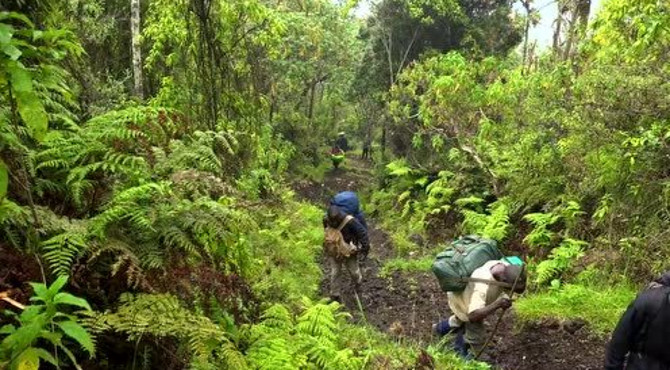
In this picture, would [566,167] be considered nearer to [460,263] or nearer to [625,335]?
[460,263]

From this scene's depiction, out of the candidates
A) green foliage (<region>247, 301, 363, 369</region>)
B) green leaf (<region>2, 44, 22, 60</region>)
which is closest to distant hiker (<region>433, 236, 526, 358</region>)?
green foliage (<region>247, 301, 363, 369</region>)

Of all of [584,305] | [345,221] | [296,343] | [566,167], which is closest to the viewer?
[296,343]

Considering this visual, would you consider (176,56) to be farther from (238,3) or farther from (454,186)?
(454,186)

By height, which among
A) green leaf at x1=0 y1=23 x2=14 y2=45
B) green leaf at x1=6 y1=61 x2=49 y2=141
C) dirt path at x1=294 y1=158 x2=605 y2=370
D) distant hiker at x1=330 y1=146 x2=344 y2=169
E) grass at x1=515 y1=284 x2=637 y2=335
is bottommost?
distant hiker at x1=330 y1=146 x2=344 y2=169

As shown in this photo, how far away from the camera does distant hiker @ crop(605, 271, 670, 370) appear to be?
13.8 ft

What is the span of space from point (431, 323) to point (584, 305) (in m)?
2.26

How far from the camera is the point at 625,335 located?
436 cm

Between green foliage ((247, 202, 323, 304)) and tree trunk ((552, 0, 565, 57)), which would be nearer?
green foliage ((247, 202, 323, 304))

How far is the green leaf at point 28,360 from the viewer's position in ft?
7.81

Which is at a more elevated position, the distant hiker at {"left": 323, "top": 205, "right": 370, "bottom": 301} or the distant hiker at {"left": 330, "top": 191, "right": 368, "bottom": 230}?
the distant hiker at {"left": 330, "top": 191, "right": 368, "bottom": 230}

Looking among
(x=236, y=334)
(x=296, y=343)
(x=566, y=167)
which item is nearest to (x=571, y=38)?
(x=566, y=167)

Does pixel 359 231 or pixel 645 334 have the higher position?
pixel 645 334

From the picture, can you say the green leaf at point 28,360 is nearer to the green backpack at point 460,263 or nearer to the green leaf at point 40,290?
the green leaf at point 40,290

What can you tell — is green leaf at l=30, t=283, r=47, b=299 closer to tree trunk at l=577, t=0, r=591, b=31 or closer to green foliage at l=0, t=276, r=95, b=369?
green foliage at l=0, t=276, r=95, b=369
